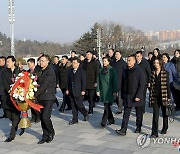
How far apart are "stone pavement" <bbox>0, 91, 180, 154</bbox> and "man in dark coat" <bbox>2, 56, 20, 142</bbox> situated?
0.27m

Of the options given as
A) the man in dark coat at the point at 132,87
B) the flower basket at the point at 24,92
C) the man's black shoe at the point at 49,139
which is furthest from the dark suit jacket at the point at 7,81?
the man in dark coat at the point at 132,87

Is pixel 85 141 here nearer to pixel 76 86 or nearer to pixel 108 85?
pixel 108 85

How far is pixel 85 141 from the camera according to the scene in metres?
6.56

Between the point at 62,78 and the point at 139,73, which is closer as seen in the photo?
the point at 139,73

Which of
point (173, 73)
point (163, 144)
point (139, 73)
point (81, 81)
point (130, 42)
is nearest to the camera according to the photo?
point (163, 144)

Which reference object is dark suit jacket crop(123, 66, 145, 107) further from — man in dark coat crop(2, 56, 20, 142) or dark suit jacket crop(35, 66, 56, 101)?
man in dark coat crop(2, 56, 20, 142)

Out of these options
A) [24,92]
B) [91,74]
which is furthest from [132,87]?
[91,74]

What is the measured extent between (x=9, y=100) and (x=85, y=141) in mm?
1899

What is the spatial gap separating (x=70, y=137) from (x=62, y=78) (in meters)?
3.78

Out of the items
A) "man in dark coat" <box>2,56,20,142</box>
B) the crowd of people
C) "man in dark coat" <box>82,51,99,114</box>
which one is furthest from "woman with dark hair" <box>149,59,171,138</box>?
"man in dark coat" <box>82,51,99,114</box>

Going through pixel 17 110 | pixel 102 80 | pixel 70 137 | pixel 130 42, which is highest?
pixel 130 42

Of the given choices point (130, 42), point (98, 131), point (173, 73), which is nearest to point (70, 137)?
point (98, 131)

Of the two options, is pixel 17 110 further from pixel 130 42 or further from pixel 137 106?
pixel 130 42

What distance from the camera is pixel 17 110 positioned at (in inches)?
271
